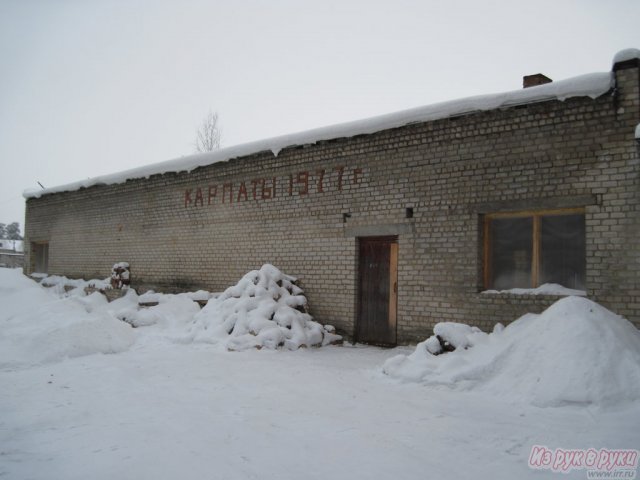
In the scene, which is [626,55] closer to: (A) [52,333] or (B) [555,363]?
(B) [555,363]

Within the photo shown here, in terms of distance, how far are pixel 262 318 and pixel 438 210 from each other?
3.64m

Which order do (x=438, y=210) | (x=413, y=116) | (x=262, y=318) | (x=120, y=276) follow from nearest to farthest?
(x=438, y=210), (x=413, y=116), (x=262, y=318), (x=120, y=276)

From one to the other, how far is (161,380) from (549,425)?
439 cm

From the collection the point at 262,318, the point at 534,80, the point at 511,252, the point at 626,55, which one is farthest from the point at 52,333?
the point at 626,55

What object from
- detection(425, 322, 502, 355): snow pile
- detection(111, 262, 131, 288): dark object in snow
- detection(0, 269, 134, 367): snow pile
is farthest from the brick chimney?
detection(111, 262, 131, 288): dark object in snow

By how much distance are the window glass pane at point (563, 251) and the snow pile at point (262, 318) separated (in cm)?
395

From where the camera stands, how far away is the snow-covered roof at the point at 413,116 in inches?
264

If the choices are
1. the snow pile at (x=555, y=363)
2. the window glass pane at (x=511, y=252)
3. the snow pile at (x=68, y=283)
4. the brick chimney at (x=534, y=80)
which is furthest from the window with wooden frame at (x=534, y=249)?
the snow pile at (x=68, y=283)

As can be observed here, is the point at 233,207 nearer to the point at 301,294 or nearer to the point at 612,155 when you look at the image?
the point at 301,294

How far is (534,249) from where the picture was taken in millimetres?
7270

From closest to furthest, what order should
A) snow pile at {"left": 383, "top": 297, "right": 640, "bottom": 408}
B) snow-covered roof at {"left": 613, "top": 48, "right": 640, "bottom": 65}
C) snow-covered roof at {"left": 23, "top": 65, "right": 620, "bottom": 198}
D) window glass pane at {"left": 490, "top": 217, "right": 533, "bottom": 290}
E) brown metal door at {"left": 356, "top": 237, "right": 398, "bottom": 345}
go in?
snow pile at {"left": 383, "top": 297, "right": 640, "bottom": 408} < snow-covered roof at {"left": 613, "top": 48, "right": 640, "bottom": 65} < snow-covered roof at {"left": 23, "top": 65, "right": 620, "bottom": 198} < window glass pane at {"left": 490, "top": 217, "right": 533, "bottom": 290} < brown metal door at {"left": 356, "top": 237, "right": 398, "bottom": 345}

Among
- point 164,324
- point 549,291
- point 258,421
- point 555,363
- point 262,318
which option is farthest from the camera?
point 164,324

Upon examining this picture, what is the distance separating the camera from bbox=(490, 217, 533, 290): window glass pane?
736 centimetres

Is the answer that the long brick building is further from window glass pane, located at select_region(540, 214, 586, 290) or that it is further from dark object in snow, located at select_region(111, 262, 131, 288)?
dark object in snow, located at select_region(111, 262, 131, 288)
